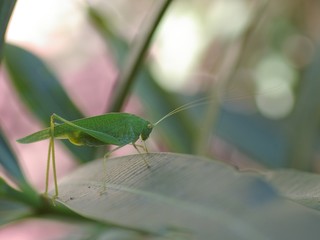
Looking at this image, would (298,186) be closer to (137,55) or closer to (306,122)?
(137,55)

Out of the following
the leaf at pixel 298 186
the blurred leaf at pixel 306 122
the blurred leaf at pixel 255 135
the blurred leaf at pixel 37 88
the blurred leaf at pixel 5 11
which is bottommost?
the blurred leaf at pixel 255 135

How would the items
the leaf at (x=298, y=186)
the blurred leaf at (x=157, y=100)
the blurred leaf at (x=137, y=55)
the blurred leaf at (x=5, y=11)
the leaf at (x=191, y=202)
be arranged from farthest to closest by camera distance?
the blurred leaf at (x=157, y=100) → the blurred leaf at (x=137, y=55) → the blurred leaf at (x=5, y=11) → the leaf at (x=298, y=186) → the leaf at (x=191, y=202)

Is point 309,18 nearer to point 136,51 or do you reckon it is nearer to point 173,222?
point 136,51

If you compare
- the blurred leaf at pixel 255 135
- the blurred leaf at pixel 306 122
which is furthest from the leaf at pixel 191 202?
the blurred leaf at pixel 255 135

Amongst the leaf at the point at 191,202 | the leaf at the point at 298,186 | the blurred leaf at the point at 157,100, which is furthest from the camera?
the blurred leaf at the point at 157,100

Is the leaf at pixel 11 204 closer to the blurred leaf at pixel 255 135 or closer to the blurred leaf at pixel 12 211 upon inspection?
the blurred leaf at pixel 12 211

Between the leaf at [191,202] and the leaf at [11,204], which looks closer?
the leaf at [191,202]

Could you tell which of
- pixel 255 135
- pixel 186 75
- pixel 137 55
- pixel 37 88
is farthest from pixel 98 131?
pixel 186 75
